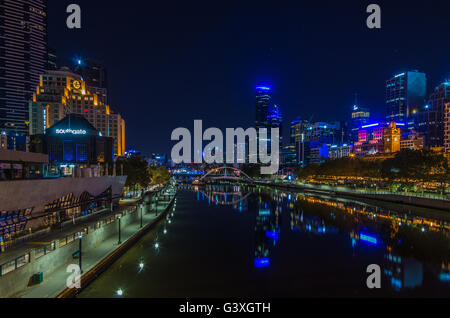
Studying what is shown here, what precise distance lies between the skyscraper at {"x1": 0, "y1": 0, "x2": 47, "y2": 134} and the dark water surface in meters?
126

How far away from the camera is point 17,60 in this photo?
5113 inches

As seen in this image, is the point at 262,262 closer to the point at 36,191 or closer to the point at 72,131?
the point at 36,191

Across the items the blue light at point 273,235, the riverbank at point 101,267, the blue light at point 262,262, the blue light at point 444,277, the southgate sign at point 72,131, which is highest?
the southgate sign at point 72,131

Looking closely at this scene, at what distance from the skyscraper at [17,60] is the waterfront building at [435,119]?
7895 inches

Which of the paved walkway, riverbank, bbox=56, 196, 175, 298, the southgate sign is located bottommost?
riverbank, bbox=56, 196, 175, 298

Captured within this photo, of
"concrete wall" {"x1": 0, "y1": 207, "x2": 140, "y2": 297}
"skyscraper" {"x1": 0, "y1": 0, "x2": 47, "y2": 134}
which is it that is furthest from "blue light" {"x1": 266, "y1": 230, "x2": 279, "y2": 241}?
"skyscraper" {"x1": 0, "y1": 0, "x2": 47, "y2": 134}

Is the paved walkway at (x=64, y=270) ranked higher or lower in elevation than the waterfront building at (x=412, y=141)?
lower

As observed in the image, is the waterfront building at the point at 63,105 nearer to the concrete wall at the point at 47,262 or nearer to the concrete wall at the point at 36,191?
the concrete wall at the point at 36,191

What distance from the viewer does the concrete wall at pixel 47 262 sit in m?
11.9

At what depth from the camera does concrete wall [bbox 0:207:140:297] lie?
470 inches

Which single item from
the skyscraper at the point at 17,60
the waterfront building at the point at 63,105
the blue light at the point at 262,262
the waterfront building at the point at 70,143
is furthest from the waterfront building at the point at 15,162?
the skyscraper at the point at 17,60

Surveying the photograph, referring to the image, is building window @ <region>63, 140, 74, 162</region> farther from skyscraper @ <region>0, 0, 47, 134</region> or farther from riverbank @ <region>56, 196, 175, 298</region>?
skyscraper @ <region>0, 0, 47, 134</region>

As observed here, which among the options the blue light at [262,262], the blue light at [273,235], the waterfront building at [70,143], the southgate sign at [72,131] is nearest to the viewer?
the blue light at [262,262]
